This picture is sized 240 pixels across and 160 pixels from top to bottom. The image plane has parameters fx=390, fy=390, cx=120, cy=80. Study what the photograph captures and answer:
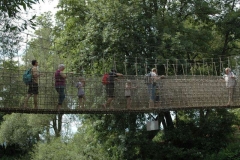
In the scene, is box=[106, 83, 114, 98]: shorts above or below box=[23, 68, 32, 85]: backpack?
below

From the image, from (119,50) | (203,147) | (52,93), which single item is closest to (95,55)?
(119,50)

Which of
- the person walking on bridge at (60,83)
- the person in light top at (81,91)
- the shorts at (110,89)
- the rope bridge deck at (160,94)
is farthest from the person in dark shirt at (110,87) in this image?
the person walking on bridge at (60,83)

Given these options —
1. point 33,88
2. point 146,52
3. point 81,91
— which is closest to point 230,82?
point 146,52

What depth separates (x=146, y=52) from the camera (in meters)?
10.2

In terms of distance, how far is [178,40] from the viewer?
32.3 ft

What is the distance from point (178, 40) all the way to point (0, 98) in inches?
197

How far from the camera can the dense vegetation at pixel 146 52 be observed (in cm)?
1009

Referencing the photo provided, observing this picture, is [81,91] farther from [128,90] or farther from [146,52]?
[146,52]

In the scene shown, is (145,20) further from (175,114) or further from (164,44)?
(175,114)

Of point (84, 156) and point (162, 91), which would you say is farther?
point (84, 156)

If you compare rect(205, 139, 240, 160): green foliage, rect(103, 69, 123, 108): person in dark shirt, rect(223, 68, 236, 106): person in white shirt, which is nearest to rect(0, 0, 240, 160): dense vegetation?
rect(205, 139, 240, 160): green foliage

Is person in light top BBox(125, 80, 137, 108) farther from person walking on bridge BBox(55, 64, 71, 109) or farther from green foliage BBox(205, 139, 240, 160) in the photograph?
green foliage BBox(205, 139, 240, 160)

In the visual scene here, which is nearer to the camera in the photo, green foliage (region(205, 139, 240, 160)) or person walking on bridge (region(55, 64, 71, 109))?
person walking on bridge (region(55, 64, 71, 109))

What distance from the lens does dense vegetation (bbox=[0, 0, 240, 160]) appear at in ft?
33.1
